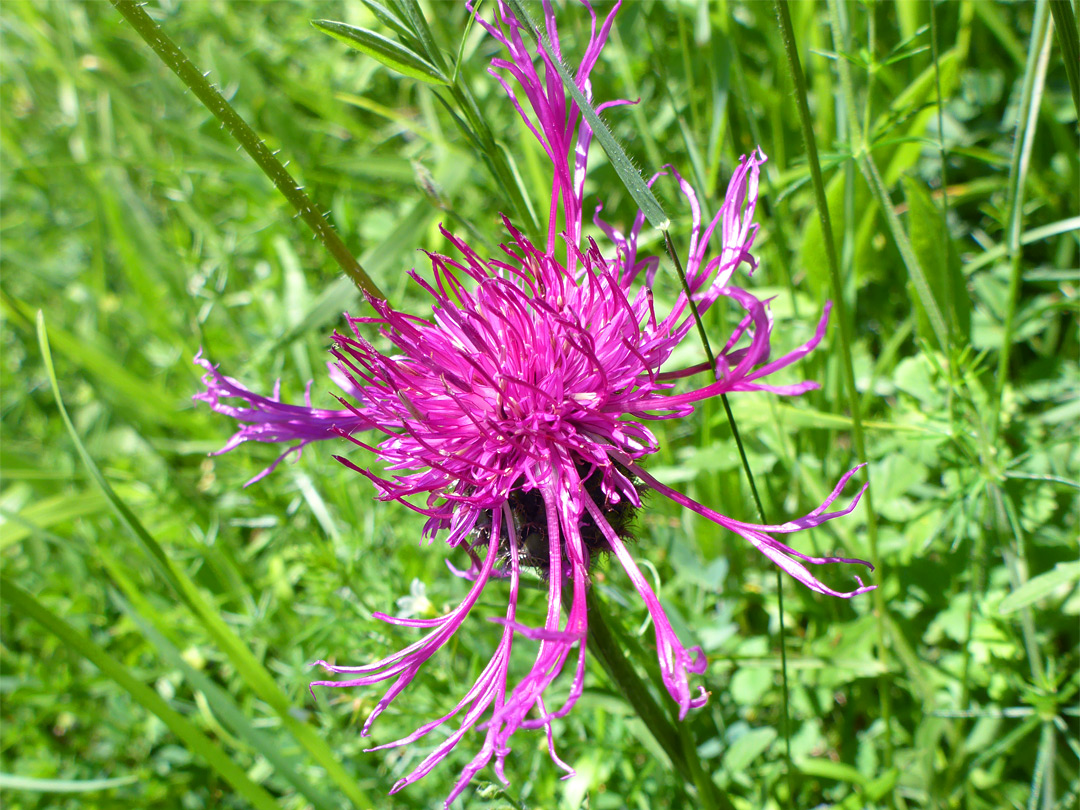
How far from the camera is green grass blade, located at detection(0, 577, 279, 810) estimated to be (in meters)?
1.28

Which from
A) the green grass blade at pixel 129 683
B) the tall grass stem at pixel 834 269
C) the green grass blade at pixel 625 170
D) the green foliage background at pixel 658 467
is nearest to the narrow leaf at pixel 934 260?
the green foliage background at pixel 658 467

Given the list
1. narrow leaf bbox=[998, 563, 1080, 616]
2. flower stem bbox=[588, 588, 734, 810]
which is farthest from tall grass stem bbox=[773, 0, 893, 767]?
flower stem bbox=[588, 588, 734, 810]

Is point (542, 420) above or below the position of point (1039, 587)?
above

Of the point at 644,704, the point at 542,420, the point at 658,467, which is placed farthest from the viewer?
the point at 658,467

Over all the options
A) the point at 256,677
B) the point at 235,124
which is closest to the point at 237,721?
the point at 256,677

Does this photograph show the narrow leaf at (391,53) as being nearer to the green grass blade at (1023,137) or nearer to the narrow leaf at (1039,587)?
the green grass blade at (1023,137)

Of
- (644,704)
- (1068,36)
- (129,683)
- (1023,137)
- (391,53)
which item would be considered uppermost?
(391,53)

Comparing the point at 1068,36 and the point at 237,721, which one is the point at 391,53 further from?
the point at 237,721

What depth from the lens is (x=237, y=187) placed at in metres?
2.76

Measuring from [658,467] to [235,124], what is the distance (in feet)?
3.56

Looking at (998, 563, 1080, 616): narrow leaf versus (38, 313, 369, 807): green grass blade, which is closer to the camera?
(998, 563, 1080, 616): narrow leaf

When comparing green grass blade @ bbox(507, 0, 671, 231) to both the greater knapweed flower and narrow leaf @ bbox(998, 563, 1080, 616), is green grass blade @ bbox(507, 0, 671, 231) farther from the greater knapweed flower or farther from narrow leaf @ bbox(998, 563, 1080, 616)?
narrow leaf @ bbox(998, 563, 1080, 616)

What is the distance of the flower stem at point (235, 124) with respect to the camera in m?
1.01

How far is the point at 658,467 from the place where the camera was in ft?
5.84
